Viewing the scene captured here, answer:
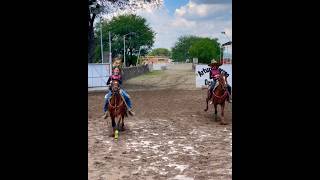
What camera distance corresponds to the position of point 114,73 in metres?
10.9

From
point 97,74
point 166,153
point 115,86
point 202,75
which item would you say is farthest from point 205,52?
point 166,153

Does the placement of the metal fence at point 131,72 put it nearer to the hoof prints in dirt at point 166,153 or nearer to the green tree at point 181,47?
the hoof prints in dirt at point 166,153

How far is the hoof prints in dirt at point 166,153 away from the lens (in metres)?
7.97

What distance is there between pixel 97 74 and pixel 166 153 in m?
15.9

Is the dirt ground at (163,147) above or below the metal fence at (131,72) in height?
below

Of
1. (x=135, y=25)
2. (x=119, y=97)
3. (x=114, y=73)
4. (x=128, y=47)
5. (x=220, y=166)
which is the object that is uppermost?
(x=135, y=25)

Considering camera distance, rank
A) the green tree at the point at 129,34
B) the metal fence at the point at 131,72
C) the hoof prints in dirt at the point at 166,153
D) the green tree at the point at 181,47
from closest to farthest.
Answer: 1. the hoof prints in dirt at the point at 166,153
2. the metal fence at the point at 131,72
3. the green tree at the point at 129,34
4. the green tree at the point at 181,47

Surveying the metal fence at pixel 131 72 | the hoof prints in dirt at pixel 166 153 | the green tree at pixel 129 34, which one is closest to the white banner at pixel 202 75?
the hoof prints in dirt at pixel 166 153

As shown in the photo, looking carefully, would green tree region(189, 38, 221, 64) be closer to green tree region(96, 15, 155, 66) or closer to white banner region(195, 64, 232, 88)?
green tree region(96, 15, 155, 66)

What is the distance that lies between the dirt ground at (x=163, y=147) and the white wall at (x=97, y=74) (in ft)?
24.2

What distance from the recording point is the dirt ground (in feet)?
26.4
